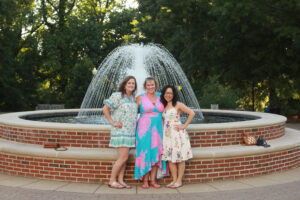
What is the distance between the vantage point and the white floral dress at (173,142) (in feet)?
18.5

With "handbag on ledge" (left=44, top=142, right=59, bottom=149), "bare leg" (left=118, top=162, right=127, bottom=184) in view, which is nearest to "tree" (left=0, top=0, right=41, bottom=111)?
"handbag on ledge" (left=44, top=142, right=59, bottom=149)

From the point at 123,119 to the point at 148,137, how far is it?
1.72 feet

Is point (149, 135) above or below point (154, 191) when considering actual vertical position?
above

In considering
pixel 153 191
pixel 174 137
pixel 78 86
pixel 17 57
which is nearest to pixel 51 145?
pixel 153 191

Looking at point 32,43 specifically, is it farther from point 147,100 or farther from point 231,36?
point 147,100

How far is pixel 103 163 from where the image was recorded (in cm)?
592

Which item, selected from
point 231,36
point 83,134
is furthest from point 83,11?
point 83,134

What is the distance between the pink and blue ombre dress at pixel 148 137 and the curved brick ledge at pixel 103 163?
35 centimetres

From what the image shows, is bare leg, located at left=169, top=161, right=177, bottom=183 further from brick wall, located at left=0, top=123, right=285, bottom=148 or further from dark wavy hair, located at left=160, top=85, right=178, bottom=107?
dark wavy hair, located at left=160, top=85, right=178, bottom=107

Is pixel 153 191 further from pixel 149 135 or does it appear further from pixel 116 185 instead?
pixel 149 135

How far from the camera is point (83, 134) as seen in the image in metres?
6.36

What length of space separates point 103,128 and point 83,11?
33.9m

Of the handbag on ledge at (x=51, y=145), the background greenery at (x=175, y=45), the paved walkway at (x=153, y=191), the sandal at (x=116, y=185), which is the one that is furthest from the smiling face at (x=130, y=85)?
the background greenery at (x=175, y=45)

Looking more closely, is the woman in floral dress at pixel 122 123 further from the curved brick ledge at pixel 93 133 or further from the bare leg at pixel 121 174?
the curved brick ledge at pixel 93 133
